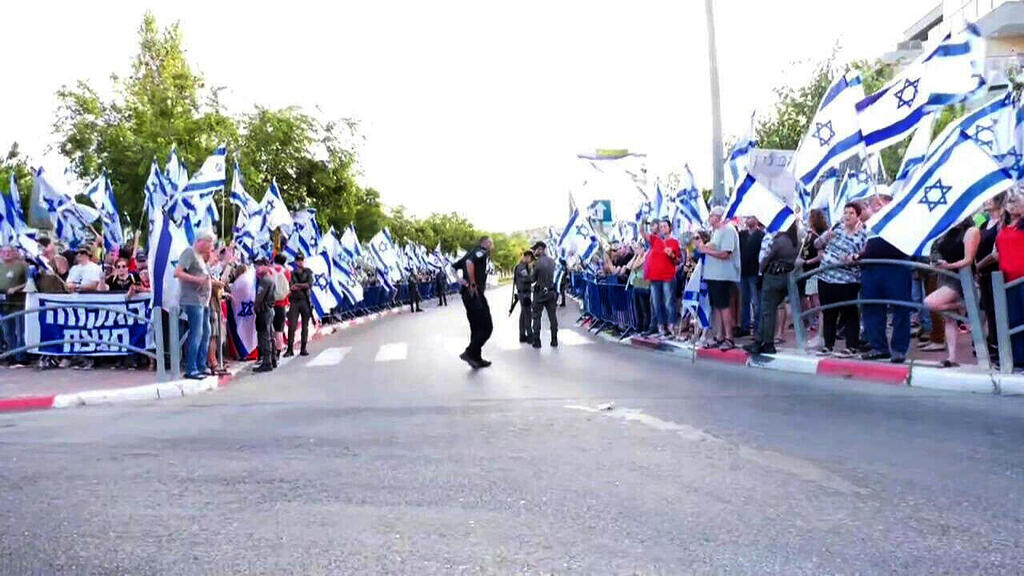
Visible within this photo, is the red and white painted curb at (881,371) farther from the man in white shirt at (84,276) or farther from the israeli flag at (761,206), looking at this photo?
the man in white shirt at (84,276)

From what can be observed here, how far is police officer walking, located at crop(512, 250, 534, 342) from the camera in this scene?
697 inches

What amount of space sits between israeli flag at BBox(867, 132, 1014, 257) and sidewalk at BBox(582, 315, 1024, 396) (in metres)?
1.23

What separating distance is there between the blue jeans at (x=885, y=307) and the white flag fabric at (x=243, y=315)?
28.1 ft

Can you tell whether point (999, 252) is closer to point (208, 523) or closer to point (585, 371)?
point (585, 371)

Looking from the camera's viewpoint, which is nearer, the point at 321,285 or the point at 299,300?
the point at 299,300

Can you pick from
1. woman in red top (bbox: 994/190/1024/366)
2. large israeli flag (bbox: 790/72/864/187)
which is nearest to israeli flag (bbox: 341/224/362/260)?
large israeli flag (bbox: 790/72/864/187)

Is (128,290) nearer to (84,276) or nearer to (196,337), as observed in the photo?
(84,276)

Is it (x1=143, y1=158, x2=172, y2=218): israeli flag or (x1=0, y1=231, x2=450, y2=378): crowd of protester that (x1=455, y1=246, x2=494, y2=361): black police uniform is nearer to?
(x1=0, y1=231, x2=450, y2=378): crowd of protester

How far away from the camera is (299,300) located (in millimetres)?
17359

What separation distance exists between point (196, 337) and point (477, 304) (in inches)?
142

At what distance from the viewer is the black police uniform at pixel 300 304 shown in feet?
56.5

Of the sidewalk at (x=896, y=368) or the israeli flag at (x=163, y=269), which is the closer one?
the sidewalk at (x=896, y=368)

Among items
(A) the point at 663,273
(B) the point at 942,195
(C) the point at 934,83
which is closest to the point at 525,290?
(A) the point at 663,273

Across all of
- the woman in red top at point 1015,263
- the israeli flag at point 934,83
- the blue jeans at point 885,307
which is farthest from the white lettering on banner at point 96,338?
the woman in red top at point 1015,263
